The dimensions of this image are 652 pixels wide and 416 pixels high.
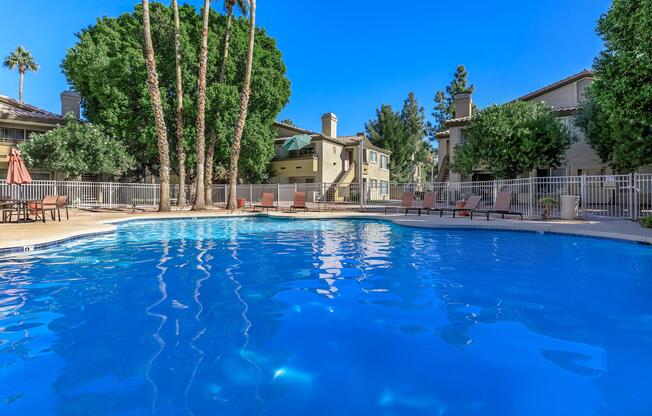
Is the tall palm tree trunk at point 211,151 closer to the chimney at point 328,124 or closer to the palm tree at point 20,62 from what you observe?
the chimney at point 328,124

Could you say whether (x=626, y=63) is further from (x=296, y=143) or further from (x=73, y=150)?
(x=73, y=150)

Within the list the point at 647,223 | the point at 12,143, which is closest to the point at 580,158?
the point at 647,223

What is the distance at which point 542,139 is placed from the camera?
19906 mm

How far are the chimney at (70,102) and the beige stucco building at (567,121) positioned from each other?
26.4 metres

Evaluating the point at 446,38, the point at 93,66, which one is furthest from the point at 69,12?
the point at 446,38

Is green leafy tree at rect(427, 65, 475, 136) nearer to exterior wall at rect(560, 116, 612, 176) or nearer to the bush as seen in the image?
exterior wall at rect(560, 116, 612, 176)

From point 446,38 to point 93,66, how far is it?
23.7 metres

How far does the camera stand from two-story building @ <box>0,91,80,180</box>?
84.5ft

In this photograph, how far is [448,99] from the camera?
160 feet

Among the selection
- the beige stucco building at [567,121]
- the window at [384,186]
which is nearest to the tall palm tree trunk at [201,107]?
the window at [384,186]

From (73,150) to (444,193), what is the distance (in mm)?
22293

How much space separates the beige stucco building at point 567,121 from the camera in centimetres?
2322

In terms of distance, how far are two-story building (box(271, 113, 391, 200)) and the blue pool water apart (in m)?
24.8

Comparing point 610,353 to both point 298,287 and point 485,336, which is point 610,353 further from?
point 298,287
